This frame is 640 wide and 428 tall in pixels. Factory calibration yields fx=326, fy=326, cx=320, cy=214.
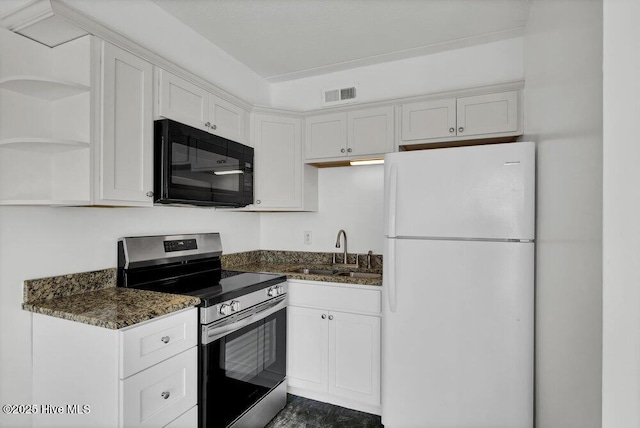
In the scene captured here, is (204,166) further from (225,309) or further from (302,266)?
(302,266)

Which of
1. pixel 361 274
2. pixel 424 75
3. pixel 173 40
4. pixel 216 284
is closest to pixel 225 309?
pixel 216 284

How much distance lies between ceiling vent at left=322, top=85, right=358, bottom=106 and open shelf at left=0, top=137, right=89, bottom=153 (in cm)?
199

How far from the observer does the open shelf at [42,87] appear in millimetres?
1380

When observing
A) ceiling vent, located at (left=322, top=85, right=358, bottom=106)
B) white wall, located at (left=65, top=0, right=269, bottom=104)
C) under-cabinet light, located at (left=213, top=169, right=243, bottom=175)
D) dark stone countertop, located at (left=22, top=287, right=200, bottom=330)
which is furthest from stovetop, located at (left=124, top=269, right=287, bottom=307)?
ceiling vent, located at (left=322, top=85, right=358, bottom=106)

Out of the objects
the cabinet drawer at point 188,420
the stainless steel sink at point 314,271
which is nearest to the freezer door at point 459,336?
the stainless steel sink at point 314,271

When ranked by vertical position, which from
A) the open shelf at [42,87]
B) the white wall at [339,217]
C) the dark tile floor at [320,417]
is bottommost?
the dark tile floor at [320,417]

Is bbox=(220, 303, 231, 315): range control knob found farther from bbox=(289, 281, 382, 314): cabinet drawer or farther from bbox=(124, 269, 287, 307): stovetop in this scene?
bbox=(289, 281, 382, 314): cabinet drawer

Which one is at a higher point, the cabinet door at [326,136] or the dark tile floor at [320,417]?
the cabinet door at [326,136]

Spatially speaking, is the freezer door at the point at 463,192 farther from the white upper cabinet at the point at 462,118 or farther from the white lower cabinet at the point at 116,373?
the white lower cabinet at the point at 116,373

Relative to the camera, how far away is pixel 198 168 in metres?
1.98

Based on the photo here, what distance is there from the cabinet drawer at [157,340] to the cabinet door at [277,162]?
1.19m

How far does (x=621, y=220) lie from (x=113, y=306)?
1.79 m

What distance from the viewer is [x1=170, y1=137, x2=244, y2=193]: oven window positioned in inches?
72.5

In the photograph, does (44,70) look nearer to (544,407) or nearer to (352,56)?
(352,56)
